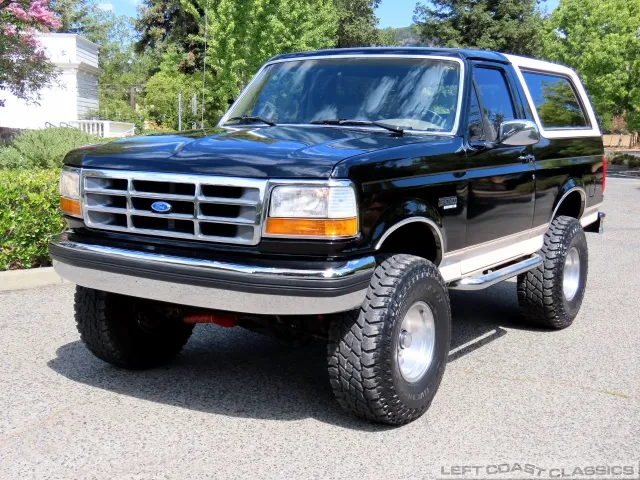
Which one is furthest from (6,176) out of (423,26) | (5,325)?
(423,26)

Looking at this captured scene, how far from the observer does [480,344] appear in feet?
20.2

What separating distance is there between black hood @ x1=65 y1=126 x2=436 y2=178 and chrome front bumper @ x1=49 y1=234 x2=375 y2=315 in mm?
473

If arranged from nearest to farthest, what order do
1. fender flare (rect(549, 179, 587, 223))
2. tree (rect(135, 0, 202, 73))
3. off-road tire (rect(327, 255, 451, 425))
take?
off-road tire (rect(327, 255, 451, 425))
fender flare (rect(549, 179, 587, 223))
tree (rect(135, 0, 202, 73))

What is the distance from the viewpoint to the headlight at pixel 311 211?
3.90 meters

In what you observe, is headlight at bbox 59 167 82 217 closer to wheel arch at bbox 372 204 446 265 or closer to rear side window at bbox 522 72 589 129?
wheel arch at bbox 372 204 446 265

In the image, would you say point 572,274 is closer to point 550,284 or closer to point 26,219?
point 550,284

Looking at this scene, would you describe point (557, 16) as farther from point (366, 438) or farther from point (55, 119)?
point (366, 438)

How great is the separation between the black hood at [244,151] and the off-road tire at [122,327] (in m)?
0.90

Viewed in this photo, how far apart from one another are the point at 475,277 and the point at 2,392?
308cm

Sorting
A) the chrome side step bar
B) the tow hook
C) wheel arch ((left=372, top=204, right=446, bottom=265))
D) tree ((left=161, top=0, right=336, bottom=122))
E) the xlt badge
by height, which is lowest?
the tow hook

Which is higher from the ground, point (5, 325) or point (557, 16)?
point (557, 16)

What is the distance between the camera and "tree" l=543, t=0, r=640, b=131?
35.4 metres

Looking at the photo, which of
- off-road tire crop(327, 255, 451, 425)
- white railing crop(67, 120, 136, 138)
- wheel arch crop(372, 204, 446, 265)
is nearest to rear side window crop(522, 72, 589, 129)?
wheel arch crop(372, 204, 446, 265)

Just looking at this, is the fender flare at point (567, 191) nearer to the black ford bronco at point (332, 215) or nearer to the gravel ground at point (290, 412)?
the black ford bronco at point (332, 215)
